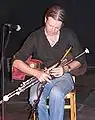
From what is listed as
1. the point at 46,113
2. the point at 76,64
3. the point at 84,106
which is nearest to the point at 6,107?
the point at 84,106

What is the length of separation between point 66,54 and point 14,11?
8.17 feet

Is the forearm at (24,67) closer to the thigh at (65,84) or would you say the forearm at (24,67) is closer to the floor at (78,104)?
the thigh at (65,84)

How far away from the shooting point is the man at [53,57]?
2.25 meters

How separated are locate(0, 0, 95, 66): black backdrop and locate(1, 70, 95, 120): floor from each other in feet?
2.11

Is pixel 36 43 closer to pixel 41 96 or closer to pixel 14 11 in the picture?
pixel 41 96

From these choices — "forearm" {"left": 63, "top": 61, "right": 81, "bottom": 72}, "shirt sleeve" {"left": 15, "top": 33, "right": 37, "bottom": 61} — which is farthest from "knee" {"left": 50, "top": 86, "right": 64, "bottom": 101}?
"shirt sleeve" {"left": 15, "top": 33, "right": 37, "bottom": 61}

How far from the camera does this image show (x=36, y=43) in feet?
7.88

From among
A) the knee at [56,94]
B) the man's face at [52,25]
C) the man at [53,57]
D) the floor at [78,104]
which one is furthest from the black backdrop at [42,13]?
the knee at [56,94]

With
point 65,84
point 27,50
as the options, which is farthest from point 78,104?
point 27,50

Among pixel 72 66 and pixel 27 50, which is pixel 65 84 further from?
pixel 27 50

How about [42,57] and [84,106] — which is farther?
[84,106]

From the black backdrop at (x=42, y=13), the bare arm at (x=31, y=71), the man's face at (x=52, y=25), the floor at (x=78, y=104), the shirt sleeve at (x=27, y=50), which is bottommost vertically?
the floor at (x=78, y=104)

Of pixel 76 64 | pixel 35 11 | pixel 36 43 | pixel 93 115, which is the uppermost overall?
pixel 35 11

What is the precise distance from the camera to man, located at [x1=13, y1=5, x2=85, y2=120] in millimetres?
2246
